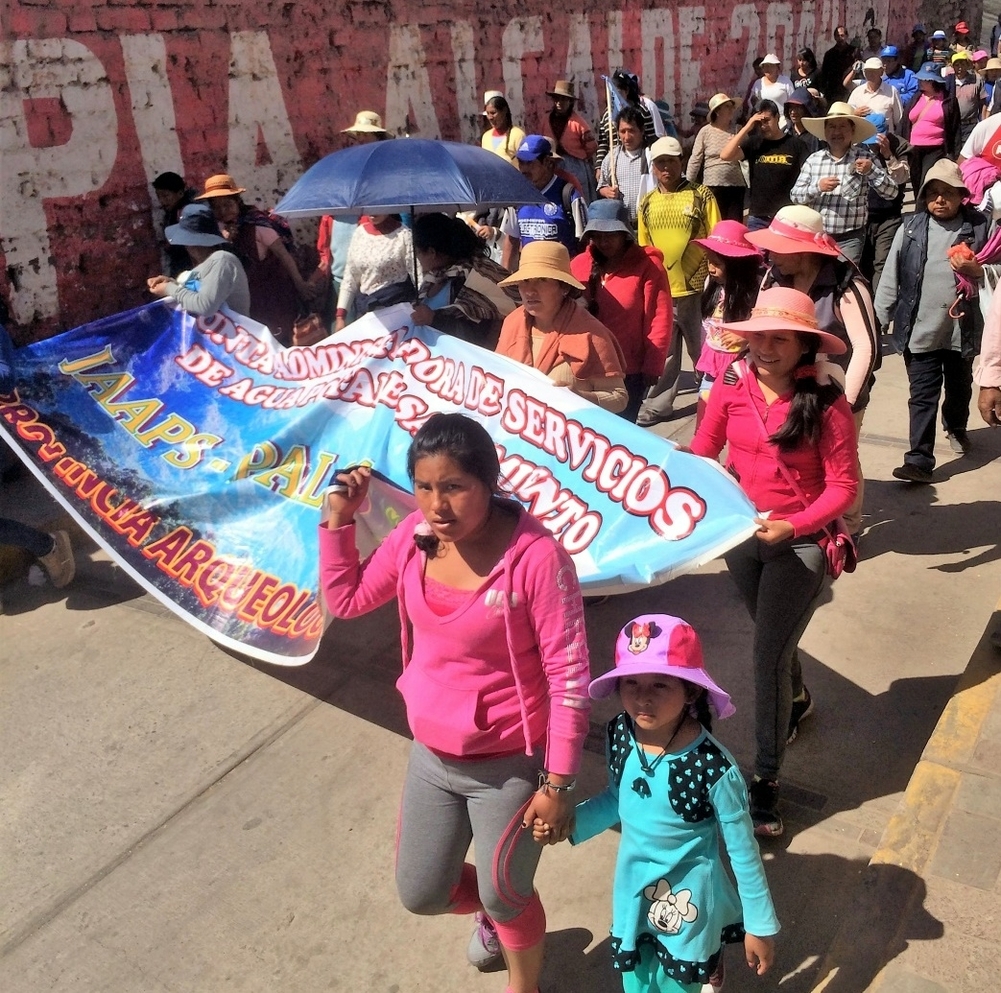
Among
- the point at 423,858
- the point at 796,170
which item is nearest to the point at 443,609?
the point at 423,858

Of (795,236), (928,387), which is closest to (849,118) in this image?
(928,387)

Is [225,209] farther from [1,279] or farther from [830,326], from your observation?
[830,326]

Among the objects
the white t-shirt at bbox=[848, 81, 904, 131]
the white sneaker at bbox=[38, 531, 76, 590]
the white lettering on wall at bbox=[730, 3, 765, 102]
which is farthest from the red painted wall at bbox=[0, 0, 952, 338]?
the white lettering on wall at bbox=[730, 3, 765, 102]

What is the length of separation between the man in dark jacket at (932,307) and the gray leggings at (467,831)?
421 centimetres

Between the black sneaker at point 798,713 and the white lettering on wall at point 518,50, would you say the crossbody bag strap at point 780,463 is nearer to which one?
the black sneaker at point 798,713

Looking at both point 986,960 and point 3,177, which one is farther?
point 3,177

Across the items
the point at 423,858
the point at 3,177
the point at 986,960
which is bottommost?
the point at 986,960

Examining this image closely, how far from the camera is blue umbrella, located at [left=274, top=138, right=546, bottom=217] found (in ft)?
16.7

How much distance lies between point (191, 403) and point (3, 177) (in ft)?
9.10

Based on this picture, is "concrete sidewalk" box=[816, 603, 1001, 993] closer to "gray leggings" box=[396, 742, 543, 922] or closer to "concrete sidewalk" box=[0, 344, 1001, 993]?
"concrete sidewalk" box=[0, 344, 1001, 993]

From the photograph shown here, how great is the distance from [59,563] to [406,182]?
9.12 ft

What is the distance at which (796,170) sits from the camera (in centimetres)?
921

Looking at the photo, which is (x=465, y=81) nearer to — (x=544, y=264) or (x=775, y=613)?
(x=544, y=264)

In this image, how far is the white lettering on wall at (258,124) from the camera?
8656 mm
